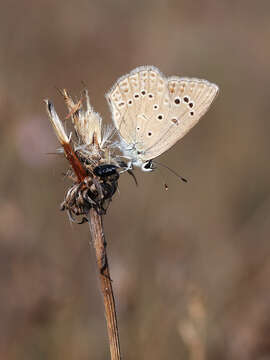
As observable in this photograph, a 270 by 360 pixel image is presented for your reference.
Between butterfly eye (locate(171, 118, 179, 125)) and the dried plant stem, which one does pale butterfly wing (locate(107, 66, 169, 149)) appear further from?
the dried plant stem

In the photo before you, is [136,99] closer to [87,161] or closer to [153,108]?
[153,108]

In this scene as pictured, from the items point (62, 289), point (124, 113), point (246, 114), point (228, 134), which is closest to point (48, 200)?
point (62, 289)

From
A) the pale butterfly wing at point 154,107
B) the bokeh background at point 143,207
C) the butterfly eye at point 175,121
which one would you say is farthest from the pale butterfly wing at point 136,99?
the bokeh background at point 143,207

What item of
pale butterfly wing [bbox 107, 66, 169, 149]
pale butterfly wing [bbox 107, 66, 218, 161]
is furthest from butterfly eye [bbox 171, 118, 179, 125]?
pale butterfly wing [bbox 107, 66, 169, 149]

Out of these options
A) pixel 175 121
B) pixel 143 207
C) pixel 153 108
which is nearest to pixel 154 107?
pixel 153 108

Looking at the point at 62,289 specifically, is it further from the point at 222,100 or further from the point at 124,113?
the point at 222,100
